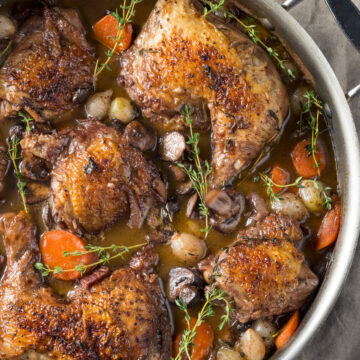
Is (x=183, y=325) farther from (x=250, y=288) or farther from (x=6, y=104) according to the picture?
(x=6, y=104)

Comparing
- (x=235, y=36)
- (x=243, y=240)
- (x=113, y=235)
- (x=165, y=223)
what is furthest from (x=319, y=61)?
(x=113, y=235)

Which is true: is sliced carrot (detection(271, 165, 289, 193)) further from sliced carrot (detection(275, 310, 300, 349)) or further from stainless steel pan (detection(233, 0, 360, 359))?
sliced carrot (detection(275, 310, 300, 349))

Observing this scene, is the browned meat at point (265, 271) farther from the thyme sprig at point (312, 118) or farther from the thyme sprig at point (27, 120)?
the thyme sprig at point (27, 120)

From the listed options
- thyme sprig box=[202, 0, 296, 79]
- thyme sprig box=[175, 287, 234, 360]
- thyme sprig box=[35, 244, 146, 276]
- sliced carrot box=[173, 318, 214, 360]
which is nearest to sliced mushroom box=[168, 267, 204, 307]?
thyme sprig box=[175, 287, 234, 360]

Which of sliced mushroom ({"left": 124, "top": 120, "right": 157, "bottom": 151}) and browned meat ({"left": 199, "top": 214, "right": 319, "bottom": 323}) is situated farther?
sliced mushroom ({"left": 124, "top": 120, "right": 157, "bottom": 151})

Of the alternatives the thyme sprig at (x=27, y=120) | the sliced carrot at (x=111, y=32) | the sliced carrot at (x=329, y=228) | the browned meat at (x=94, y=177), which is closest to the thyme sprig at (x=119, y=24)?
the sliced carrot at (x=111, y=32)
